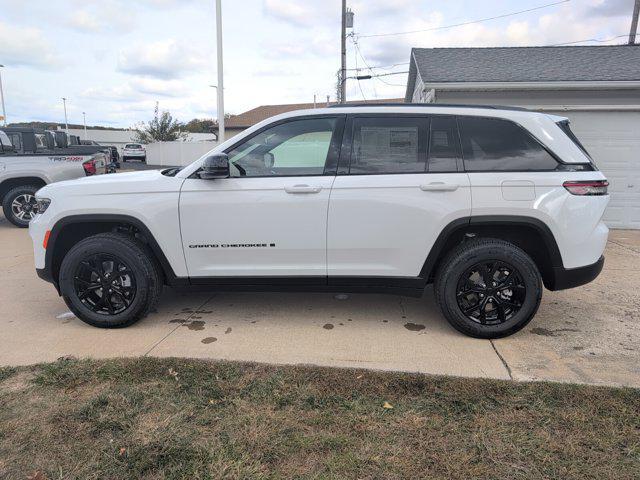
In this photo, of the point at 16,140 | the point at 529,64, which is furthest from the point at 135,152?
the point at 529,64

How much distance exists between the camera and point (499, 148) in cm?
371

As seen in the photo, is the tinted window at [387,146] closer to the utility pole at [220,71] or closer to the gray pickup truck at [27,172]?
the gray pickup truck at [27,172]

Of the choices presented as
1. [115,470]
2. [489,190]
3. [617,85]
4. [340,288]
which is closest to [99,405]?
[115,470]

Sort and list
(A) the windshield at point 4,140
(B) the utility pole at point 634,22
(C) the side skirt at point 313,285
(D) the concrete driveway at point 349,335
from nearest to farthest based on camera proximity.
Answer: (D) the concrete driveway at point 349,335, (C) the side skirt at point 313,285, (A) the windshield at point 4,140, (B) the utility pole at point 634,22

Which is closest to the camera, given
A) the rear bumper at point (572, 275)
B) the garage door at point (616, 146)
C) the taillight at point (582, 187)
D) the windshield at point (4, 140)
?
the taillight at point (582, 187)

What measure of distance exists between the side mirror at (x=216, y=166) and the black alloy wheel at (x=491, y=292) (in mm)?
2038

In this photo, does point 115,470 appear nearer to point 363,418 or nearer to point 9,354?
point 363,418

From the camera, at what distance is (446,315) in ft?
12.5

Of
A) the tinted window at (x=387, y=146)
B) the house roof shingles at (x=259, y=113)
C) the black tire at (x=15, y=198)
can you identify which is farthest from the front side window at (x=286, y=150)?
the house roof shingles at (x=259, y=113)

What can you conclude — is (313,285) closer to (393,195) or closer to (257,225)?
(257,225)

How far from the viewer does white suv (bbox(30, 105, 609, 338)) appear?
3.64m

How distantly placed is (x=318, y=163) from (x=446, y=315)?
1.60 m

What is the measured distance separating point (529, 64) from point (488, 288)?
27.8 feet

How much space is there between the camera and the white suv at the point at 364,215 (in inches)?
143
